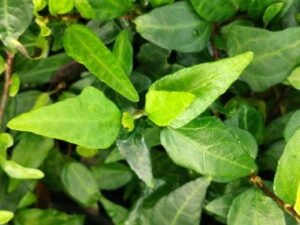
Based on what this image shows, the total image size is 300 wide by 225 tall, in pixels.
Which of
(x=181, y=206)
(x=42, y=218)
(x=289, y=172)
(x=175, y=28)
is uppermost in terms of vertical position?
(x=175, y=28)

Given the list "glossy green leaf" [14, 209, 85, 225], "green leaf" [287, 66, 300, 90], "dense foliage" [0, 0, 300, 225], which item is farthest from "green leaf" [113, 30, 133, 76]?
"glossy green leaf" [14, 209, 85, 225]

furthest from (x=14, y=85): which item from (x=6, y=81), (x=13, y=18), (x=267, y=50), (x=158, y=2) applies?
(x=267, y=50)

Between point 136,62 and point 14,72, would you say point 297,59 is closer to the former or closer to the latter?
point 136,62

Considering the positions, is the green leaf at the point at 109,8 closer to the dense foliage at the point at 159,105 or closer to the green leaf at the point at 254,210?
the dense foliage at the point at 159,105

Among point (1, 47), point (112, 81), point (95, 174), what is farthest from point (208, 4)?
point (95, 174)

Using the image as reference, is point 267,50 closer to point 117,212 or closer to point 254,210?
point 254,210

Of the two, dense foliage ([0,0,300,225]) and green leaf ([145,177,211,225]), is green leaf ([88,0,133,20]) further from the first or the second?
green leaf ([145,177,211,225])

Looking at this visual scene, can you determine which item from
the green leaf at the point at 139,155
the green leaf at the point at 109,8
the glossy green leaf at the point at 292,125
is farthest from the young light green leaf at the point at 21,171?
the glossy green leaf at the point at 292,125
